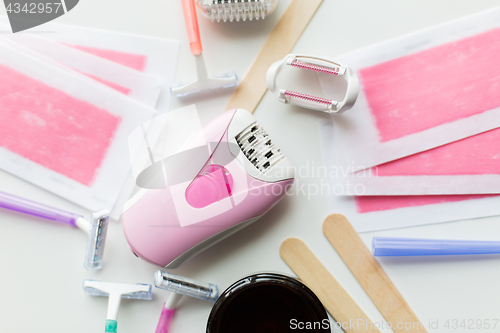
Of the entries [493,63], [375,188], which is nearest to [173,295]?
[375,188]

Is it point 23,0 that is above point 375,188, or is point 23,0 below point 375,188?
above

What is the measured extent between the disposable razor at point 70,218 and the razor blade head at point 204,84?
23 centimetres

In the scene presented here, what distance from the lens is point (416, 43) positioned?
608 mm

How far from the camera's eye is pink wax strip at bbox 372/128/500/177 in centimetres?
60

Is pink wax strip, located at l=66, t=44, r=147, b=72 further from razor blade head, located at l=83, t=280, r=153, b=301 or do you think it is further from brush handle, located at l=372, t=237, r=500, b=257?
Result: brush handle, located at l=372, t=237, r=500, b=257

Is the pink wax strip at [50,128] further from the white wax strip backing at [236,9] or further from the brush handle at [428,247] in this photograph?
the brush handle at [428,247]

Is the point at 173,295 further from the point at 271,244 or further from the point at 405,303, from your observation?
the point at 405,303

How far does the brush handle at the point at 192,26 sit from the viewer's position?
579 mm

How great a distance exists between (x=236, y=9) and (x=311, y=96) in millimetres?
185

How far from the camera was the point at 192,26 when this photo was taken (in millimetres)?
585

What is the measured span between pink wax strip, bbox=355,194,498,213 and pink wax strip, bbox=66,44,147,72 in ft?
1.44

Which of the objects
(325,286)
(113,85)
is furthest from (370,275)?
(113,85)

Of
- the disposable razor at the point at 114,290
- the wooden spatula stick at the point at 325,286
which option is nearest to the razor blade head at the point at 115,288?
the disposable razor at the point at 114,290

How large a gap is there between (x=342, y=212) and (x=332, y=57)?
26 cm
